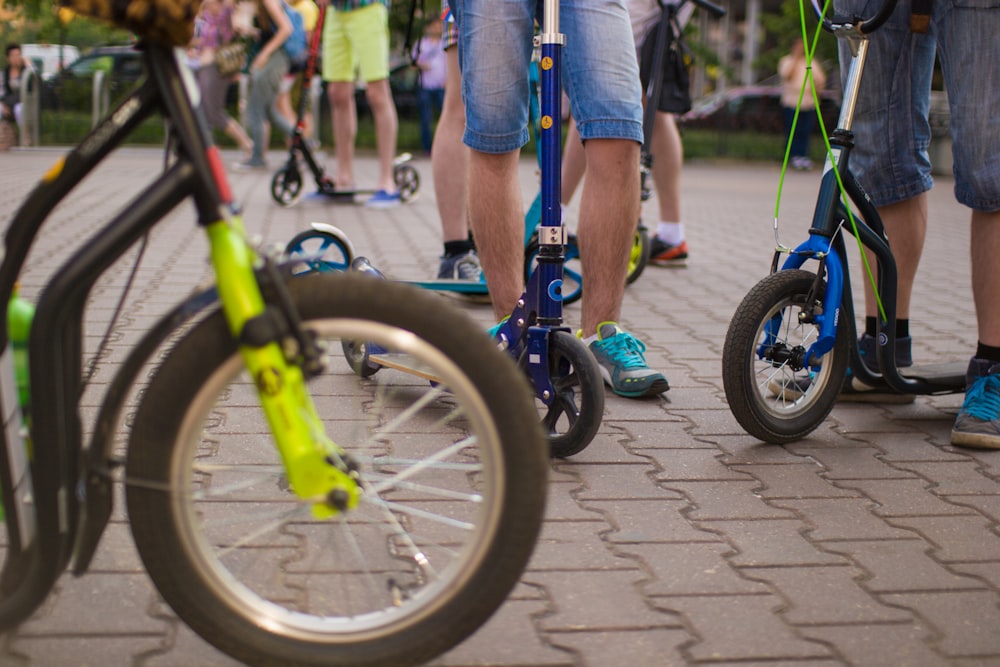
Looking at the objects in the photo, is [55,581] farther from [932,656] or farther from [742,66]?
[742,66]

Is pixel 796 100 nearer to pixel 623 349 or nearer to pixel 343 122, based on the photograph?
pixel 343 122

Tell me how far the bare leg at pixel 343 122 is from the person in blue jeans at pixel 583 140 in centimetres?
597

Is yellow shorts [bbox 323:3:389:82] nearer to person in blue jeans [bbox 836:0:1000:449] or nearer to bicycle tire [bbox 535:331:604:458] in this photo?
person in blue jeans [bbox 836:0:1000:449]

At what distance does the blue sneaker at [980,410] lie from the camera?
3.48 meters

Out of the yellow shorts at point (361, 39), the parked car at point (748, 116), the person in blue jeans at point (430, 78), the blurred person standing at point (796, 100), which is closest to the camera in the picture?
the yellow shorts at point (361, 39)

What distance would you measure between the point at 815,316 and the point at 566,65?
3.14ft

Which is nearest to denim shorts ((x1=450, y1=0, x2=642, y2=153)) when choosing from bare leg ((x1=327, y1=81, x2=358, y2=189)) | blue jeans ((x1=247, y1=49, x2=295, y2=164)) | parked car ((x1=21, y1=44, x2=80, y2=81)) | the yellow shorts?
the yellow shorts

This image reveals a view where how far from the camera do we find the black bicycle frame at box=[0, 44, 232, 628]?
5.95 feet

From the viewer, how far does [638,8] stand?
591 centimetres

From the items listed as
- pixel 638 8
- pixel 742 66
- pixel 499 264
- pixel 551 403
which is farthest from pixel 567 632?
pixel 742 66

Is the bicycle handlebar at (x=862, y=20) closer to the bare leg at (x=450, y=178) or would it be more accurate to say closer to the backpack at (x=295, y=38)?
the bare leg at (x=450, y=178)

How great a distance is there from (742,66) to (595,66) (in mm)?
44198

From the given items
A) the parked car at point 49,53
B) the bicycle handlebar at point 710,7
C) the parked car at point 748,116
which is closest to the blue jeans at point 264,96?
the bicycle handlebar at point 710,7

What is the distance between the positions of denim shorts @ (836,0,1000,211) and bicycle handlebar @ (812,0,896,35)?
0.42 feet
